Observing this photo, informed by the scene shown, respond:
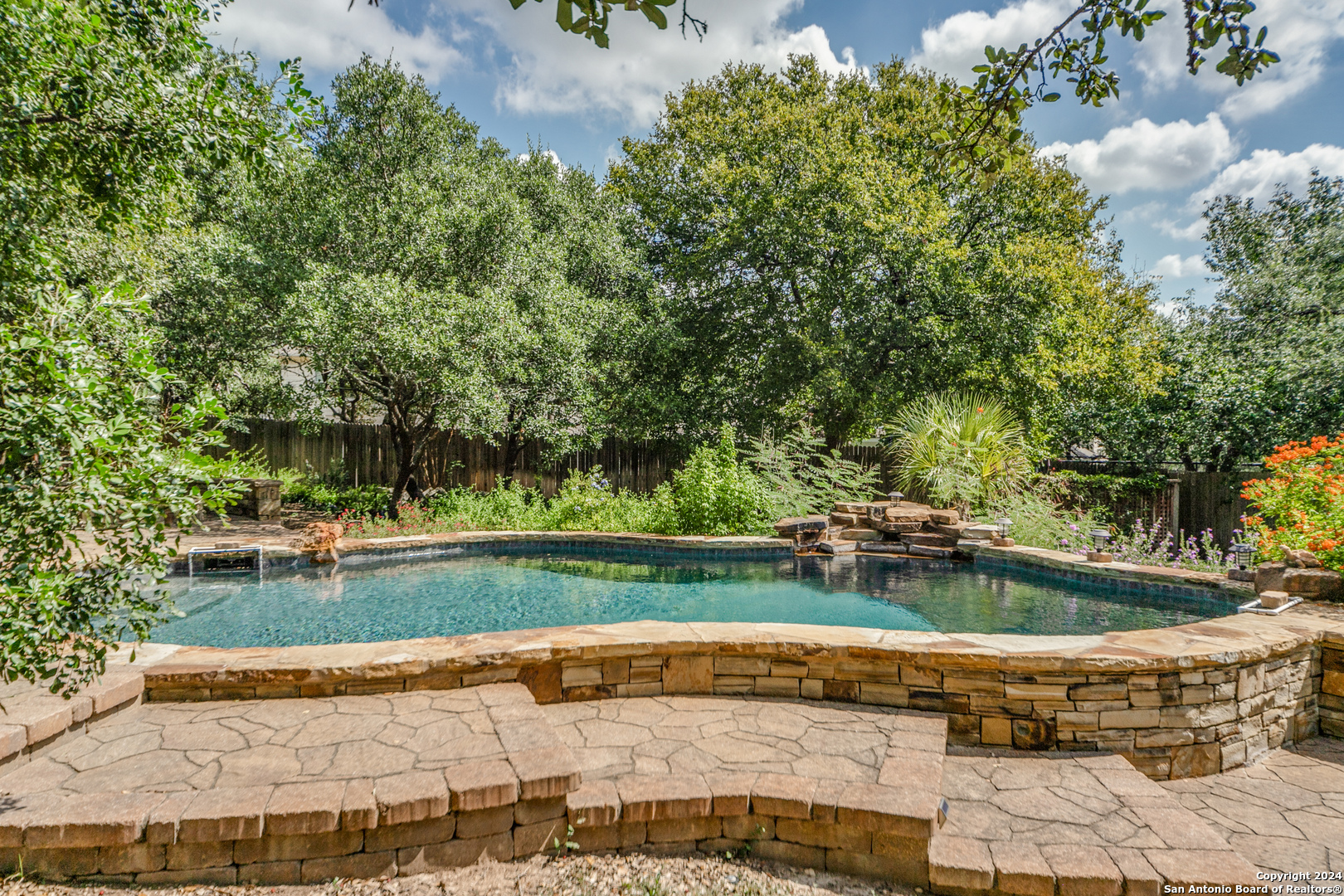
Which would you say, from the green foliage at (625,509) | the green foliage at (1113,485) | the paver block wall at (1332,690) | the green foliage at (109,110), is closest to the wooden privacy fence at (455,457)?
the green foliage at (625,509)

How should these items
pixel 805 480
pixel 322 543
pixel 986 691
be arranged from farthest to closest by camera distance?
pixel 805 480, pixel 322 543, pixel 986 691

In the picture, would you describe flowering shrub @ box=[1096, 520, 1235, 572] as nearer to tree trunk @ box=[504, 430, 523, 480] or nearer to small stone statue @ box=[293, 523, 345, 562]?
small stone statue @ box=[293, 523, 345, 562]

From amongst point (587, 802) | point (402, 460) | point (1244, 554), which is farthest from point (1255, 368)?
point (402, 460)

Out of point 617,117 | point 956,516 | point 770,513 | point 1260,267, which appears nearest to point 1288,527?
point 956,516

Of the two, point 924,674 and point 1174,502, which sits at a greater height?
point 1174,502

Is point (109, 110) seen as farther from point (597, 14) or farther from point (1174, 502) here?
point (1174, 502)

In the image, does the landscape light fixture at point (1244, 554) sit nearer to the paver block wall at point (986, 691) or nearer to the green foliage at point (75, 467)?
the paver block wall at point (986, 691)

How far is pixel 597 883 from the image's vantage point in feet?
6.31

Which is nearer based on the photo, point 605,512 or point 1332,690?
point 1332,690

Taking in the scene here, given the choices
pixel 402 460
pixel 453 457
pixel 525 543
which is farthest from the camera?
pixel 453 457

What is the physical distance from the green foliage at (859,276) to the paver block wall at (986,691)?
7.15 meters

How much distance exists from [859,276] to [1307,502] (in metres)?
6.29

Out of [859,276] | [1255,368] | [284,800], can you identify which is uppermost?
[859,276]

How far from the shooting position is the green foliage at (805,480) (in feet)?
27.3
